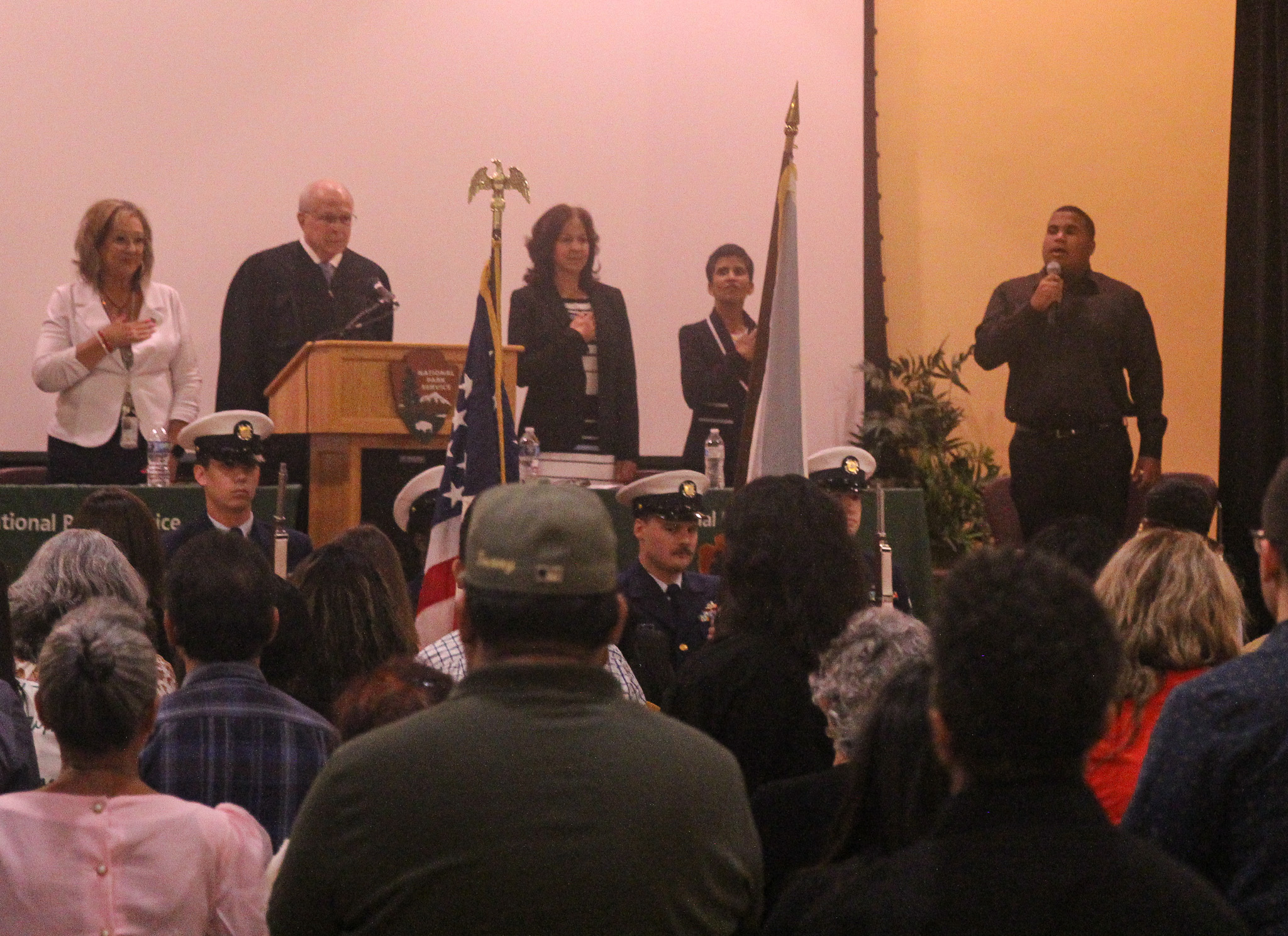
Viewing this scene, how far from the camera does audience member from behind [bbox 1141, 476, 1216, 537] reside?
3566 millimetres

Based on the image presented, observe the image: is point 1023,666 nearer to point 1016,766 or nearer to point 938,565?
point 1016,766

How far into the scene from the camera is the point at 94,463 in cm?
572

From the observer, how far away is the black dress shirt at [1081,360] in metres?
6.42

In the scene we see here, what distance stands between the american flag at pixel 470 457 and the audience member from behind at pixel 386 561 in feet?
1.81

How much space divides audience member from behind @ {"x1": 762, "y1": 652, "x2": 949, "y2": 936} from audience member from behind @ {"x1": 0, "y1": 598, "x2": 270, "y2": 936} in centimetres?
76

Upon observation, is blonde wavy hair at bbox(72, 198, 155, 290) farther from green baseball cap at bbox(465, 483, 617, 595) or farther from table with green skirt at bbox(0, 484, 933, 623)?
green baseball cap at bbox(465, 483, 617, 595)

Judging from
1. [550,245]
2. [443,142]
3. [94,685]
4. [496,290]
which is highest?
[443,142]

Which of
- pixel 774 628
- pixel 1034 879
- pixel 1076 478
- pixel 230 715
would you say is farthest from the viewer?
pixel 1076 478

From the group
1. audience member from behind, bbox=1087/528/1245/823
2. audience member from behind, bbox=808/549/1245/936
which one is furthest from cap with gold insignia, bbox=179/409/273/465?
audience member from behind, bbox=808/549/1245/936

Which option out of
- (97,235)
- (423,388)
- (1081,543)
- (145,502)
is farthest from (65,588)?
(97,235)

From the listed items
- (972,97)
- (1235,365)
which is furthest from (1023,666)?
(972,97)

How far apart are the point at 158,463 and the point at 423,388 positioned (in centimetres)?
101

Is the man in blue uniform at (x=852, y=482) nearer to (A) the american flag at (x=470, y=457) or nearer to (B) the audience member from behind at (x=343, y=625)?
(A) the american flag at (x=470, y=457)

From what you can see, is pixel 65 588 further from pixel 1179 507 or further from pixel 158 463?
pixel 158 463
